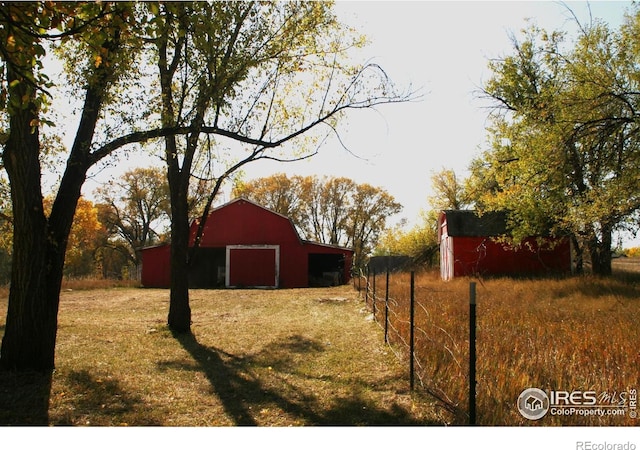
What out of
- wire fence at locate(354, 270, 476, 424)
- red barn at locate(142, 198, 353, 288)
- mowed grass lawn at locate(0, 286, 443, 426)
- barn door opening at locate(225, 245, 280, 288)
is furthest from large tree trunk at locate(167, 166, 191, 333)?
barn door opening at locate(225, 245, 280, 288)

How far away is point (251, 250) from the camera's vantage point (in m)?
30.7

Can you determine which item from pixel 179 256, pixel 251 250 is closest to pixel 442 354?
pixel 179 256

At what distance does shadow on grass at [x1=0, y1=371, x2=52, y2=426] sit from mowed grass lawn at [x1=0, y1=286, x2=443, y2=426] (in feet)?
0.08

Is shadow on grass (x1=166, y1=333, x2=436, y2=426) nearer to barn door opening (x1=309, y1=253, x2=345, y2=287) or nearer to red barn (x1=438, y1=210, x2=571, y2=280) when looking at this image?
red barn (x1=438, y1=210, x2=571, y2=280)

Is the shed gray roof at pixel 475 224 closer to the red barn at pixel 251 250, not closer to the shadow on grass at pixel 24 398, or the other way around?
the red barn at pixel 251 250

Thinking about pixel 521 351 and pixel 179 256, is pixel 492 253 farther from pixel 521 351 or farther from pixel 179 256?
pixel 521 351

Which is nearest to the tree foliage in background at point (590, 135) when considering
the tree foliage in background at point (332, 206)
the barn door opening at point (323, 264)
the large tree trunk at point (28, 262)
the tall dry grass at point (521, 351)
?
the tall dry grass at point (521, 351)

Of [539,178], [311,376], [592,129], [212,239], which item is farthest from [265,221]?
[311,376]

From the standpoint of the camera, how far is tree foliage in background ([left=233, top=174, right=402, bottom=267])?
5612cm

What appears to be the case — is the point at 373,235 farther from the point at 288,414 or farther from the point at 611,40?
the point at 288,414

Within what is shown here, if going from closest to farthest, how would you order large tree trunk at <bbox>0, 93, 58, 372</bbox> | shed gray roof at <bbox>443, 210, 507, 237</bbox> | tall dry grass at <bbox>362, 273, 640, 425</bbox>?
tall dry grass at <bbox>362, 273, 640, 425</bbox> → large tree trunk at <bbox>0, 93, 58, 372</bbox> → shed gray roof at <bbox>443, 210, 507, 237</bbox>

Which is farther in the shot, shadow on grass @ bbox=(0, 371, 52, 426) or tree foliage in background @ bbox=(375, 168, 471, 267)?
tree foliage in background @ bbox=(375, 168, 471, 267)

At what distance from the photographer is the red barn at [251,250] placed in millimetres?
30422

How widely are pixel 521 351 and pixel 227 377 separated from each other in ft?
14.2
